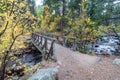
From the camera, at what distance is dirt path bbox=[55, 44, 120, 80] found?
931cm

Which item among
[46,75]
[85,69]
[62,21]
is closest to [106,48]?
[62,21]

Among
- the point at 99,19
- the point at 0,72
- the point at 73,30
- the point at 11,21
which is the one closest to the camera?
the point at 11,21

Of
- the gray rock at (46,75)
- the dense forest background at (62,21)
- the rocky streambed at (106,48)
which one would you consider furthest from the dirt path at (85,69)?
the rocky streambed at (106,48)

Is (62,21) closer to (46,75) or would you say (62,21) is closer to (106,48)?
(106,48)

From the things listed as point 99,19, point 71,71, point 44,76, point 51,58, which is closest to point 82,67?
point 71,71

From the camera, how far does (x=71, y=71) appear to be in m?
9.82

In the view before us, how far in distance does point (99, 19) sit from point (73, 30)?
3128mm

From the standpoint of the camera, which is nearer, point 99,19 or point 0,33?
point 0,33

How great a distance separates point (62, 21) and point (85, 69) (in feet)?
51.6

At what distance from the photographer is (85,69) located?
412 inches

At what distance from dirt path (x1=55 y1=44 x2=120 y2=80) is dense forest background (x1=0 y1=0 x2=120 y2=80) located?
3.05 m

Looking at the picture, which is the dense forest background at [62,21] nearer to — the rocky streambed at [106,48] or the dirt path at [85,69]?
the rocky streambed at [106,48]

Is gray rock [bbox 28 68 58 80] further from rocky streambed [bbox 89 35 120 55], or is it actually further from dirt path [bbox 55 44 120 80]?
rocky streambed [bbox 89 35 120 55]

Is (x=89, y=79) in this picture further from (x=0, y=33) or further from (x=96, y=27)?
(x=96, y=27)
